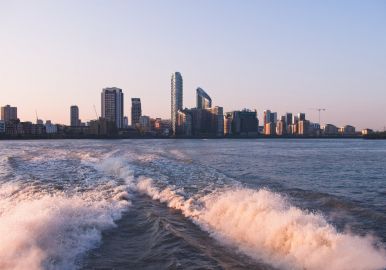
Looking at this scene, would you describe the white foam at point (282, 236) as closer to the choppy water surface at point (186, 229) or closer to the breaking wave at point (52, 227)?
the choppy water surface at point (186, 229)

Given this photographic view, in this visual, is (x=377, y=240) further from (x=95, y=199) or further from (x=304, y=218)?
(x=95, y=199)

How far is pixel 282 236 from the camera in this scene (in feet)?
33.3

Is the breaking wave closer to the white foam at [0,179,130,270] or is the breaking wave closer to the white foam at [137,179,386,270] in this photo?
the white foam at [0,179,130,270]

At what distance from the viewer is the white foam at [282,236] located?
8711mm

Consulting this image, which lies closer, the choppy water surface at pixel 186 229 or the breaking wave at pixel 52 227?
the breaking wave at pixel 52 227

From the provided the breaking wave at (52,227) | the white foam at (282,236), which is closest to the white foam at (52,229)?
the breaking wave at (52,227)

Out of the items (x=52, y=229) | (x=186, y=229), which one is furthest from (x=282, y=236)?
(x=52, y=229)

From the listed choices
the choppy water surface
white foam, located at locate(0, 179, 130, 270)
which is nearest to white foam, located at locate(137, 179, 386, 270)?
the choppy water surface

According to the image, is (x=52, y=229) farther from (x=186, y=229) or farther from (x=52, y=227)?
(x=186, y=229)

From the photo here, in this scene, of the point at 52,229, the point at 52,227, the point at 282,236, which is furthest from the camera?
the point at 52,227

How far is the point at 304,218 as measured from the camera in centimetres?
1098

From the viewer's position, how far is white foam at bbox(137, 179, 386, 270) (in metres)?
8.71

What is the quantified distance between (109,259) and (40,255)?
152 centimetres

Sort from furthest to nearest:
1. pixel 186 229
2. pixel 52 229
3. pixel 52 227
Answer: pixel 186 229 < pixel 52 227 < pixel 52 229
